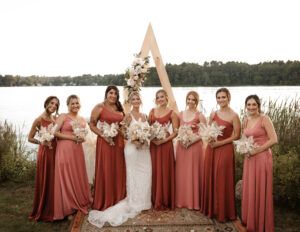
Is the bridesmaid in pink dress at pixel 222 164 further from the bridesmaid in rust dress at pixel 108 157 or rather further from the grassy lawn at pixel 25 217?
the bridesmaid in rust dress at pixel 108 157

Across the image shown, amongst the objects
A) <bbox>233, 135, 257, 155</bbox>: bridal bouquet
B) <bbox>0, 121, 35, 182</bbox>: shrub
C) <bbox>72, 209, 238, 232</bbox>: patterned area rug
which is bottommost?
<bbox>72, 209, 238, 232</bbox>: patterned area rug

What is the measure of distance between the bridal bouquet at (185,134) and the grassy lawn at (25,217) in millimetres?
2120

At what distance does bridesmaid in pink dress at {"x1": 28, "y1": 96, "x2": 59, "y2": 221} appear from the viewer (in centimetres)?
609

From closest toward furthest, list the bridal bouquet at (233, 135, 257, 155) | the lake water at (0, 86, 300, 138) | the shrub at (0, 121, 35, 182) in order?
1. the bridal bouquet at (233, 135, 257, 155)
2. the shrub at (0, 121, 35, 182)
3. the lake water at (0, 86, 300, 138)

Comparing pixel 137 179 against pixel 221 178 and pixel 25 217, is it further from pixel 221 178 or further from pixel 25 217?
pixel 25 217

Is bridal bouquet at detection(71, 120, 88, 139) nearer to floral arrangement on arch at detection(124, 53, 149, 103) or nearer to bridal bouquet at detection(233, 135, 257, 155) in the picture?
floral arrangement on arch at detection(124, 53, 149, 103)

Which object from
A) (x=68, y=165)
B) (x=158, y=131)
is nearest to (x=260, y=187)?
(x=158, y=131)

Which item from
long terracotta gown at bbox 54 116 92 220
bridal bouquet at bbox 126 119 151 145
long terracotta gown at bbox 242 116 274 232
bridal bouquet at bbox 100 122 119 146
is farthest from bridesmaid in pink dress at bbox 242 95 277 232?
long terracotta gown at bbox 54 116 92 220

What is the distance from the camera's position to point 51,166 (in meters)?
6.12

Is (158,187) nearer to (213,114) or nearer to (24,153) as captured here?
(213,114)

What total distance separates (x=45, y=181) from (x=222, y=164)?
3058 millimetres

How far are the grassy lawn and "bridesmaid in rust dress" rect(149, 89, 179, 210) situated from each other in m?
1.68

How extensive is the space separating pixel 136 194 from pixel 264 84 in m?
28.1

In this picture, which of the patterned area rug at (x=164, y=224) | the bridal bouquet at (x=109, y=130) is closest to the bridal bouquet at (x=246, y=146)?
the patterned area rug at (x=164, y=224)
